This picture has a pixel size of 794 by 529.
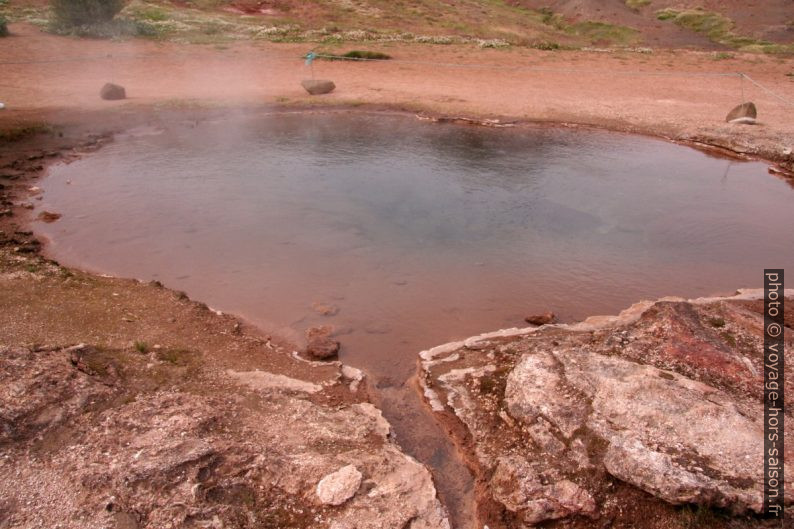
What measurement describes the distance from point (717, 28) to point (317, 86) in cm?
2808

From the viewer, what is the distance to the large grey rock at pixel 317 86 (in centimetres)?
1738

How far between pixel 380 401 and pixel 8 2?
101 feet

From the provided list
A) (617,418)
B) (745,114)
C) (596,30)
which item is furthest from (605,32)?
(617,418)

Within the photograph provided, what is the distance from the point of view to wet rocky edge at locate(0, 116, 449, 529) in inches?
160

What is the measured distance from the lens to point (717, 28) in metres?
33.8

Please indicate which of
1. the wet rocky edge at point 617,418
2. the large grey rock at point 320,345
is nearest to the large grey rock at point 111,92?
the large grey rock at point 320,345

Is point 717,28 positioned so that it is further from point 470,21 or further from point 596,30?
point 470,21

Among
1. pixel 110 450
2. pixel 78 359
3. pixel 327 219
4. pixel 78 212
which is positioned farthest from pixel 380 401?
pixel 78 212

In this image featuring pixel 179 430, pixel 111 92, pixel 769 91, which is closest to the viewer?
pixel 179 430

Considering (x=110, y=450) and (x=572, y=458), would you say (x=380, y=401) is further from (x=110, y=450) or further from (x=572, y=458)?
(x=110, y=450)

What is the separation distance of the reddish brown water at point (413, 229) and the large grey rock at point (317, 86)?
4064mm

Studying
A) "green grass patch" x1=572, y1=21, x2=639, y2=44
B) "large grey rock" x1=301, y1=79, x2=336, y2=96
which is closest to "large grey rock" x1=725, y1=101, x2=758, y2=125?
"large grey rock" x1=301, y1=79, x2=336, y2=96

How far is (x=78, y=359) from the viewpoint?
552 cm

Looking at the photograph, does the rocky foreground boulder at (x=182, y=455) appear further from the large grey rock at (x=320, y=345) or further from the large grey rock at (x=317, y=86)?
the large grey rock at (x=317, y=86)
